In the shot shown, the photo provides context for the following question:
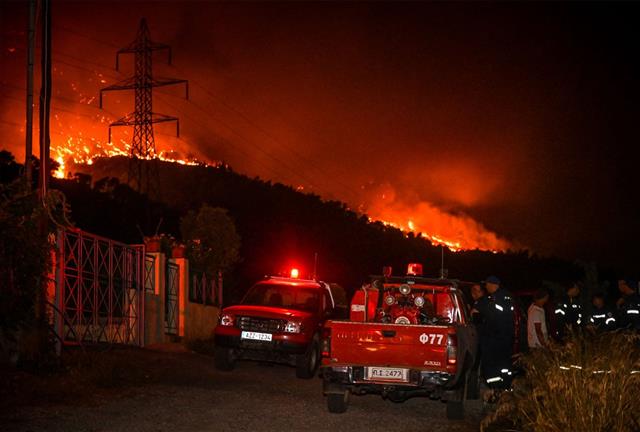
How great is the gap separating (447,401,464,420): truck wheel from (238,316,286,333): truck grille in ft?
17.1

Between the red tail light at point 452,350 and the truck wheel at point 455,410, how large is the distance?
623 millimetres

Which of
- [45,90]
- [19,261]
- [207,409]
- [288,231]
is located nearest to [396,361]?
[207,409]

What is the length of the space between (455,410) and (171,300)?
10.8m

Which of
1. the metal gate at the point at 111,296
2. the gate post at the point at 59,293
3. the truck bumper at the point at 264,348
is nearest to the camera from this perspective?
the gate post at the point at 59,293

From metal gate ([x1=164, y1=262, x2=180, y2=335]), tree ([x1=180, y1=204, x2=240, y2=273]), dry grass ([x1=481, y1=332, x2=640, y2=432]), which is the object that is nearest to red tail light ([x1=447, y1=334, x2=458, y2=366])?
dry grass ([x1=481, y1=332, x2=640, y2=432])

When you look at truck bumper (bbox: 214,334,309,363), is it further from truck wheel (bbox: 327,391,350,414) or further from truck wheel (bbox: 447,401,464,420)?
truck wheel (bbox: 447,401,464,420)

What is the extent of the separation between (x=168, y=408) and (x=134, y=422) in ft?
3.89

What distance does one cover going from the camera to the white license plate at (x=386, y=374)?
1183 cm

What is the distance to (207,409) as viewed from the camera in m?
11.9

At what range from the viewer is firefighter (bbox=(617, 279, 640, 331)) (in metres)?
15.0

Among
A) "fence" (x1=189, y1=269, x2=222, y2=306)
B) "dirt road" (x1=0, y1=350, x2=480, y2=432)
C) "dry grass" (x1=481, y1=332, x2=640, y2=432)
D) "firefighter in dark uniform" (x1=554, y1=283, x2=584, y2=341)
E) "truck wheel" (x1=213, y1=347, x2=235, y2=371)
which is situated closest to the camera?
"dry grass" (x1=481, y1=332, x2=640, y2=432)

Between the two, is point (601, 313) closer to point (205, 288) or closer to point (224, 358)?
point (224, 358)

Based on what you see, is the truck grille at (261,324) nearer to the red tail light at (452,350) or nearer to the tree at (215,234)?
the red tail light at (452,350)

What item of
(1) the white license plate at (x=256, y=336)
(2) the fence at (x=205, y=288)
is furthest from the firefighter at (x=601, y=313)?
(2) the fence at (x=205, y=288)
